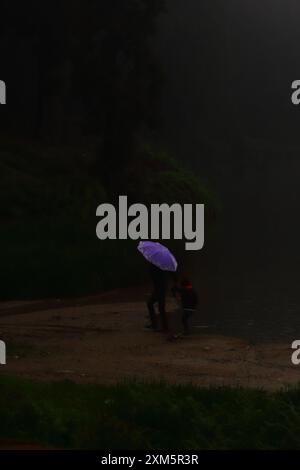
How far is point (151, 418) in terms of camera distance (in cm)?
915

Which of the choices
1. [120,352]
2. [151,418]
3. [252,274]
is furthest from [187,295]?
[252,274]

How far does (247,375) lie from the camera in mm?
13359

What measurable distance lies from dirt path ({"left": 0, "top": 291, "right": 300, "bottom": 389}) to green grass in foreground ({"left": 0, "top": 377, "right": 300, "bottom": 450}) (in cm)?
215

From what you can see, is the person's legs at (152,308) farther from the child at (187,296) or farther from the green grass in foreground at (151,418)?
the green grass in foreground at (151,418)

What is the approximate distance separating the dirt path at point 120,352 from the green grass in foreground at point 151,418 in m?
2.15

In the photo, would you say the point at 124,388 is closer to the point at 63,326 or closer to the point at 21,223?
the point at 63,326

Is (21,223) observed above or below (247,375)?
above

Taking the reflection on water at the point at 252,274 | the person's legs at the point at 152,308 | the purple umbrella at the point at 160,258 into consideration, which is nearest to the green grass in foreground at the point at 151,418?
the purple umbrella at the point at 160,258

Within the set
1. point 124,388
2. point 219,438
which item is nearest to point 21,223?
point 124,388

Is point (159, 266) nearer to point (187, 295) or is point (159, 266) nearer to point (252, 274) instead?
point (187, 295)

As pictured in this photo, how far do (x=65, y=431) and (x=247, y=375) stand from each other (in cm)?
519

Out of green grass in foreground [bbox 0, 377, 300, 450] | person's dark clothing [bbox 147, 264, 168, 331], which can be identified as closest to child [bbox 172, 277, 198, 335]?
person's dark clothing [bbox 147, 264, 168, 331]

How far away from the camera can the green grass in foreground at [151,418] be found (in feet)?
28.2

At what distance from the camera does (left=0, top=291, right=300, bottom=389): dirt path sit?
13.1 m
